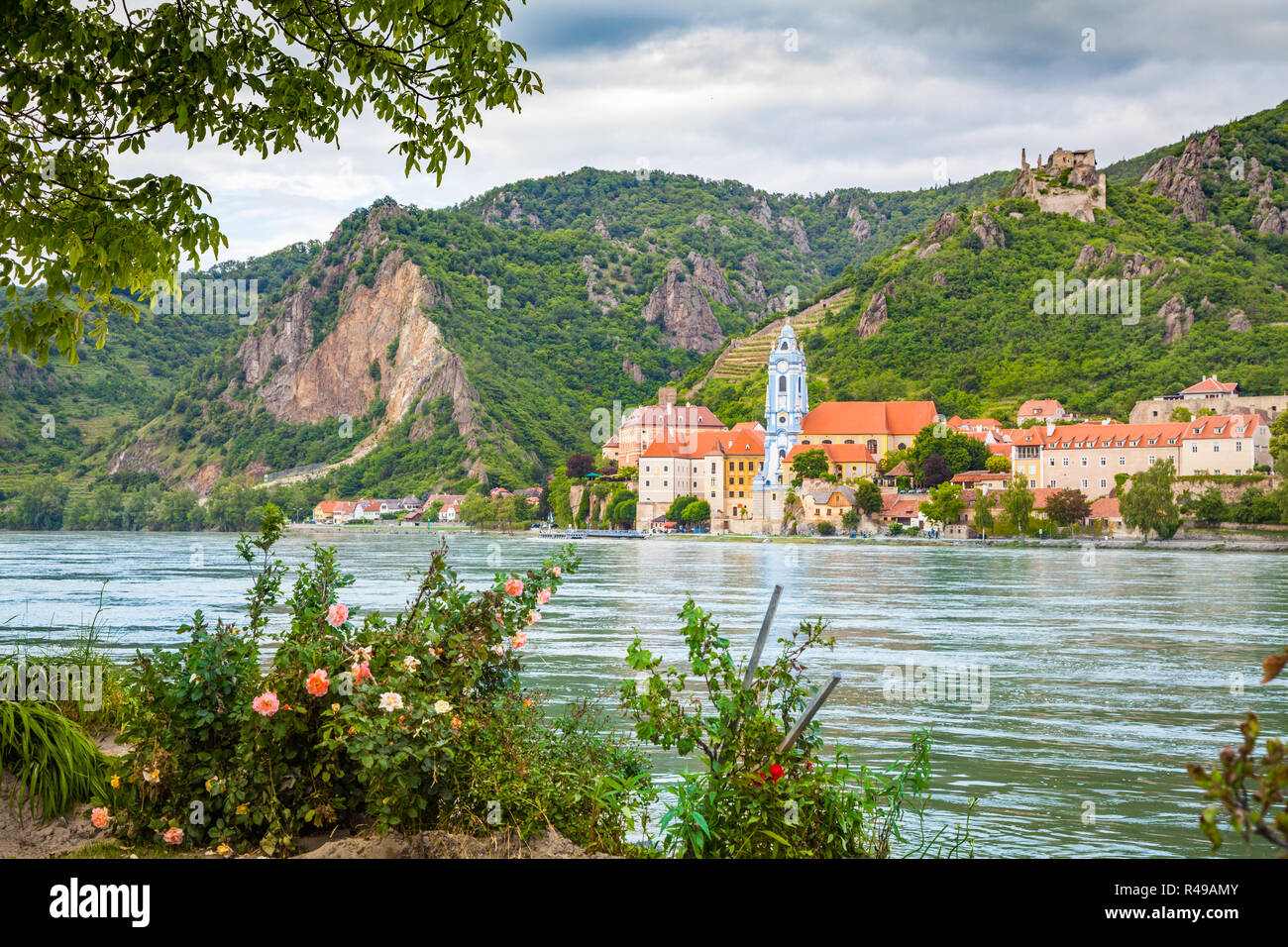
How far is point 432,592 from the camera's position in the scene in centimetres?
535

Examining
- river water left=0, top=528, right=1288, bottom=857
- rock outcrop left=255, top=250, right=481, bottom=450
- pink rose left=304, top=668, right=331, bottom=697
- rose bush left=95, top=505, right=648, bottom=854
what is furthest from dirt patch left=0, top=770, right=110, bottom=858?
rock outcrop left=255, top=250, right=481, bottom=450

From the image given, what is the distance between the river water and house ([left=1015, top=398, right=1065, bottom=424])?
4770 centimetres

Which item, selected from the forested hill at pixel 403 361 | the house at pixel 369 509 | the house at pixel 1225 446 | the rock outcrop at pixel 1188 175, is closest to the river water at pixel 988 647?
the house at pixel 1225 446

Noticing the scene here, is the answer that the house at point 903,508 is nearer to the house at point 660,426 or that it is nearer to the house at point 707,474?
the house at point 707,474

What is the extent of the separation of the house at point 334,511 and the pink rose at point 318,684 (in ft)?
379

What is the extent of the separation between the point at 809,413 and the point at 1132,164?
97434mm

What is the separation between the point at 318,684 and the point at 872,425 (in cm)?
10041

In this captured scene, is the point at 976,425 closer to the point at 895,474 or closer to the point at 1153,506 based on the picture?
the point at 895,474

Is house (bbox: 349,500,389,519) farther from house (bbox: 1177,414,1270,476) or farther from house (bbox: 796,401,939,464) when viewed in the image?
house (bbox: 1177,414,1270,476)

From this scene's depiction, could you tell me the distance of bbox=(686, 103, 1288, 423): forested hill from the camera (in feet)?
337

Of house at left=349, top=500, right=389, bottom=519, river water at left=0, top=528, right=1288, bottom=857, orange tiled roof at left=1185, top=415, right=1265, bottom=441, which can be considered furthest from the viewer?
house at left=349, top=500, right=389, bottom=519

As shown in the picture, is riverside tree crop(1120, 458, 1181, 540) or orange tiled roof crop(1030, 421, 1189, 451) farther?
orange tiled roof crop(1030, 421, 1189, 451)
